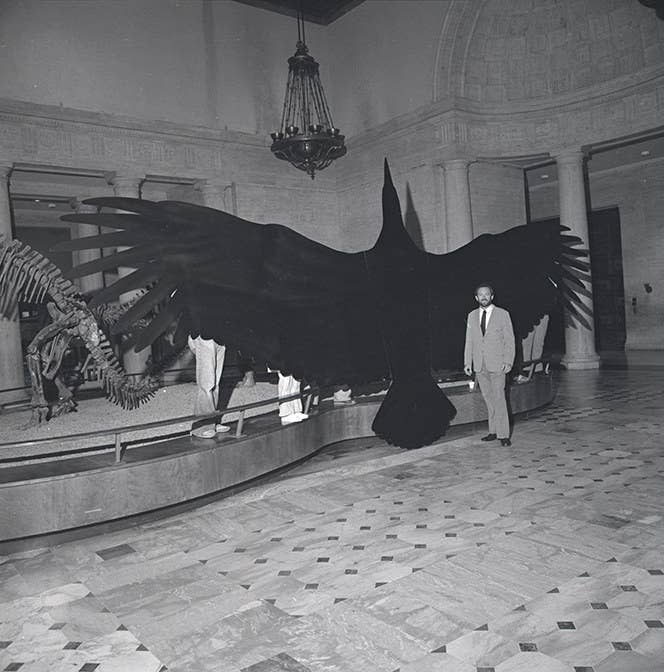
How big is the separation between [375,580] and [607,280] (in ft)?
61.0

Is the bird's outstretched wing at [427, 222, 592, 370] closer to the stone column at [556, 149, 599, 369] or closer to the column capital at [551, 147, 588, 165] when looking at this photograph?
the stone column at [556, 149, 599, 369]

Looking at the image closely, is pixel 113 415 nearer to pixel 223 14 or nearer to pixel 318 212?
pixel 318 212

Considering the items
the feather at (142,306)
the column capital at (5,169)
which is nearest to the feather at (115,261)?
the feather at (142,306)

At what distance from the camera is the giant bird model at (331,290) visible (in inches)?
152

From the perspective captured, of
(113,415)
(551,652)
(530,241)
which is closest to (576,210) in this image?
(530,241)

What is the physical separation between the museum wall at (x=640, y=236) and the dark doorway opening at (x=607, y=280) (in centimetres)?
45

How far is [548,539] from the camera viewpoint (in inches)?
177

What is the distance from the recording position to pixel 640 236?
18.8 m

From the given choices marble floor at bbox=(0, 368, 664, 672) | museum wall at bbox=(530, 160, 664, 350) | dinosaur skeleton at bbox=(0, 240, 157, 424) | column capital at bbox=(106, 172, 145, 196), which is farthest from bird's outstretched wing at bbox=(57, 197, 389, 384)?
museum wall at bbox=(530, 160, 664, 350)

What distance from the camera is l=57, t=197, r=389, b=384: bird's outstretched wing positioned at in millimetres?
3717

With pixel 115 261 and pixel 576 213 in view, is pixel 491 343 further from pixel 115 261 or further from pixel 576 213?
pixel 576 213

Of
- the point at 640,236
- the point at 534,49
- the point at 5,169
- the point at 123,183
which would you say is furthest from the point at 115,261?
the point at 640,236

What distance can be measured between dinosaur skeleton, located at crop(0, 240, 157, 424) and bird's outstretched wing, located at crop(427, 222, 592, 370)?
3.61 m

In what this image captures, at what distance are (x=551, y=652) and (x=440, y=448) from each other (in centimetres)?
455
